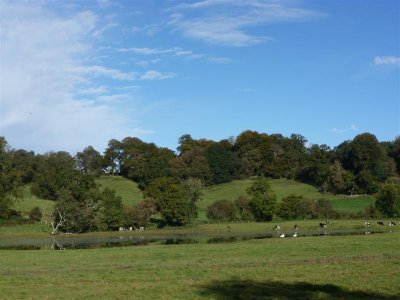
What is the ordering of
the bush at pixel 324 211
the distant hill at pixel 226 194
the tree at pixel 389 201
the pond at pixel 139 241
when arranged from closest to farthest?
the pond at pixel 139 241 → the tree at pixel 389 201 → the bush at pixel 324 211 → the distant hill at pixel 226 194

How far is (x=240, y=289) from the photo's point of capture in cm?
1919

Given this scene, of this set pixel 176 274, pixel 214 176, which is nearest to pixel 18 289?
pixel 176 274

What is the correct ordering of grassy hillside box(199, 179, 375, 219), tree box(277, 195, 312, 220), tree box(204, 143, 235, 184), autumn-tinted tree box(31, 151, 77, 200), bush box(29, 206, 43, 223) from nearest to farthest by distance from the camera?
bush box(29, 206, 43, 223) < tree box(277, 195, 312, 220) < autumn-tinted tree box(31, 151, 77, 200) < grassy hillside box(199, 179, 375, 219) < tree box(204, 143, 235, 184)

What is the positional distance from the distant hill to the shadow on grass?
8332 cm

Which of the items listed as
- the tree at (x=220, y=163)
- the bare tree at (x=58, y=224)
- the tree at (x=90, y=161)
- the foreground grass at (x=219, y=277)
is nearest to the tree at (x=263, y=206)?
the bare tree at (x=58, y=224)

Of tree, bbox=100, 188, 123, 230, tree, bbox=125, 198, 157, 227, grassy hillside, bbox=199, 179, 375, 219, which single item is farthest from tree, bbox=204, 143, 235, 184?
tree, bbox=100, 188, 123, 230

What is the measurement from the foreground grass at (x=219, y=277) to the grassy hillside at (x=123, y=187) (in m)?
93.8

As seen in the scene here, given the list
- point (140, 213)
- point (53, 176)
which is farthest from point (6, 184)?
point (53, 176)

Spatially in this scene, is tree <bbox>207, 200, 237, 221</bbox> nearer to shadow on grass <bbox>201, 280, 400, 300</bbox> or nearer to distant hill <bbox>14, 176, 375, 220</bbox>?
distant hill <bbox>14, 176, 375, 220</bbox>

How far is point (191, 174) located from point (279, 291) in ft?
441

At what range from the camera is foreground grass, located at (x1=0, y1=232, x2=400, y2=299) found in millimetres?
18391

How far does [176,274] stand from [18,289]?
6926mm

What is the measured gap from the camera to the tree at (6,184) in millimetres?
87812

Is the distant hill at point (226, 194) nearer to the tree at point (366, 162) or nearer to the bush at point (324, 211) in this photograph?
the tree at point (366, 162)
